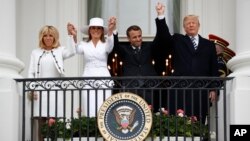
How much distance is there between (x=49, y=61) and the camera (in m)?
14.9

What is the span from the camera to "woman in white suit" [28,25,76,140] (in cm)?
1474

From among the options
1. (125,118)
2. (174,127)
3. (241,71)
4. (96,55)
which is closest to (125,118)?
(125,118)

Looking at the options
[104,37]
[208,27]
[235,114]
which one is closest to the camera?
[235,114]

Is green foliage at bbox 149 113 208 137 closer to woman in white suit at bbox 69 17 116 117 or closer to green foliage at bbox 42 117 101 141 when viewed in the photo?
green foliage at bbox 42 117 101 141

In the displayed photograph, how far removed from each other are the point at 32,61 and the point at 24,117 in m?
0.99

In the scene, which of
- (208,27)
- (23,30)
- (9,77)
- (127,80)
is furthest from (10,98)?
(208,27)

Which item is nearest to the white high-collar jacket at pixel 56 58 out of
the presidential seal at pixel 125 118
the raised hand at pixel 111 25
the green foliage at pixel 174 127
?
the raised hand at pixel 111 25

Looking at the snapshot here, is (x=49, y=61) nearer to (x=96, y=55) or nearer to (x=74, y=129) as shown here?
(x=96, y=55)

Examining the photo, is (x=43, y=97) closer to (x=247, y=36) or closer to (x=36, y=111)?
(x=36, y=111)

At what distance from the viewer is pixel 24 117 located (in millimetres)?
14344

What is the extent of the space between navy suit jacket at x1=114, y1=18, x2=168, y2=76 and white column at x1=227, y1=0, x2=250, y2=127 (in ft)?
3.71

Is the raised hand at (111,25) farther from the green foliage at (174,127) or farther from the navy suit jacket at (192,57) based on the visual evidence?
the green foliage at (174,127)

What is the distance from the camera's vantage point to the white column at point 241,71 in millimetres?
14125

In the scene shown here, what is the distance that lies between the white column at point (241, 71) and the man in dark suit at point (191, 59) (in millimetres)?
326
